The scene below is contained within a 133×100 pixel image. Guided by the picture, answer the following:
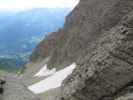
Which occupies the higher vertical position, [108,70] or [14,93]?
[14,93]

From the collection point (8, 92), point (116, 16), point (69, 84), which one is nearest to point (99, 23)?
point (116, 16)

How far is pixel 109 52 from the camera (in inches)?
596

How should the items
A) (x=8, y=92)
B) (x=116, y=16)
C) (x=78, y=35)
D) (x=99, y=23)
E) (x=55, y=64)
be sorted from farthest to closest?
(x=55, y=64), (x=78, y=35), (x=99, y=23), (x=116, y=16), (x=8, y=92)

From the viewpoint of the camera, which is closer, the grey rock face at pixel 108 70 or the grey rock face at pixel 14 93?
the grey rock face at pixel 108 70

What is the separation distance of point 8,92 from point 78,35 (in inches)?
1731

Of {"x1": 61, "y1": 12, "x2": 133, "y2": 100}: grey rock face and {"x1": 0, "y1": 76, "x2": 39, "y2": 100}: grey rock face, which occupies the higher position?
{"x1": 0, "y1": 76, "x2": 39, "y2": 100}: grey rock face

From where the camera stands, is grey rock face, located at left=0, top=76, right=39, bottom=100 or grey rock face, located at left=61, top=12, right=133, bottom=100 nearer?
grey rock face, located at left=61, top=12, right=133, bottom=100

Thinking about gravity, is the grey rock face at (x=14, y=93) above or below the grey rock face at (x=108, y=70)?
above

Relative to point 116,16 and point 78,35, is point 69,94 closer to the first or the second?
point 116,16

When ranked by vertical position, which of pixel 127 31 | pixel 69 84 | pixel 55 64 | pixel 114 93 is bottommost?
pixel 114 93

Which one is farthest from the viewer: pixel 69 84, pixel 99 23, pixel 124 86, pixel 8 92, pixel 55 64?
pixel 55 64

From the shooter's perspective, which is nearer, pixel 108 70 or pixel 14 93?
pixel 108 70

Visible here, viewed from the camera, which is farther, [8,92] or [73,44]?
[73,44]

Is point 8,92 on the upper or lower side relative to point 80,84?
upper
